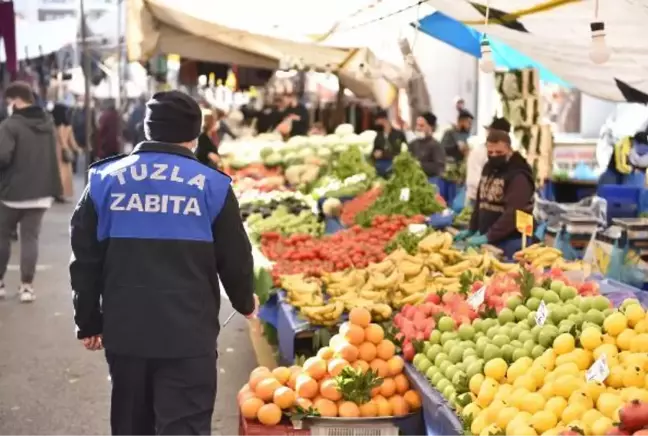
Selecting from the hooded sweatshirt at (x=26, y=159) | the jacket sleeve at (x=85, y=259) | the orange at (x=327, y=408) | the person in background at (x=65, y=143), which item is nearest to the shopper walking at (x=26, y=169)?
the hooded sweatshirt at (x=26, y=159)

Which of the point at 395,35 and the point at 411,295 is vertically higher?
the point at 395,35

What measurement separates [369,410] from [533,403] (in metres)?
1.11

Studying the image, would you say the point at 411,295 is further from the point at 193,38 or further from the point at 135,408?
the point at 193,38

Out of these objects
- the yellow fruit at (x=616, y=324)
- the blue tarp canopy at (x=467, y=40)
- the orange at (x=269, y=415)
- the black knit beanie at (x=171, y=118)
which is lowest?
the orange at (x=269, y=415)

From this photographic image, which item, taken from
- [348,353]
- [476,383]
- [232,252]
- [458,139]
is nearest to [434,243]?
[348,353]

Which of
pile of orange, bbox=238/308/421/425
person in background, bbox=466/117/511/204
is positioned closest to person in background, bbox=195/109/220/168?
person in background, bbox=466/117/511/204

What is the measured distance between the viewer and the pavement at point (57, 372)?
262 inches

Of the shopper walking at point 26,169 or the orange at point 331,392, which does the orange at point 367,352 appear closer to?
the orange at point 331,392

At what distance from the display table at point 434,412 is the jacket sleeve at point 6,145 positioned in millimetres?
5852

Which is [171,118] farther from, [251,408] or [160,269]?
[251,408]

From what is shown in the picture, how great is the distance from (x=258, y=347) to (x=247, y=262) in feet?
13.6

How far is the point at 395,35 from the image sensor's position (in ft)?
39.1

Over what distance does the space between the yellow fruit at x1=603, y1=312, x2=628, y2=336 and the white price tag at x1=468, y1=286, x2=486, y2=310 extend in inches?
41.3

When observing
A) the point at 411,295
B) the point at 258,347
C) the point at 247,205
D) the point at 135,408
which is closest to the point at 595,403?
the point at 135,408
